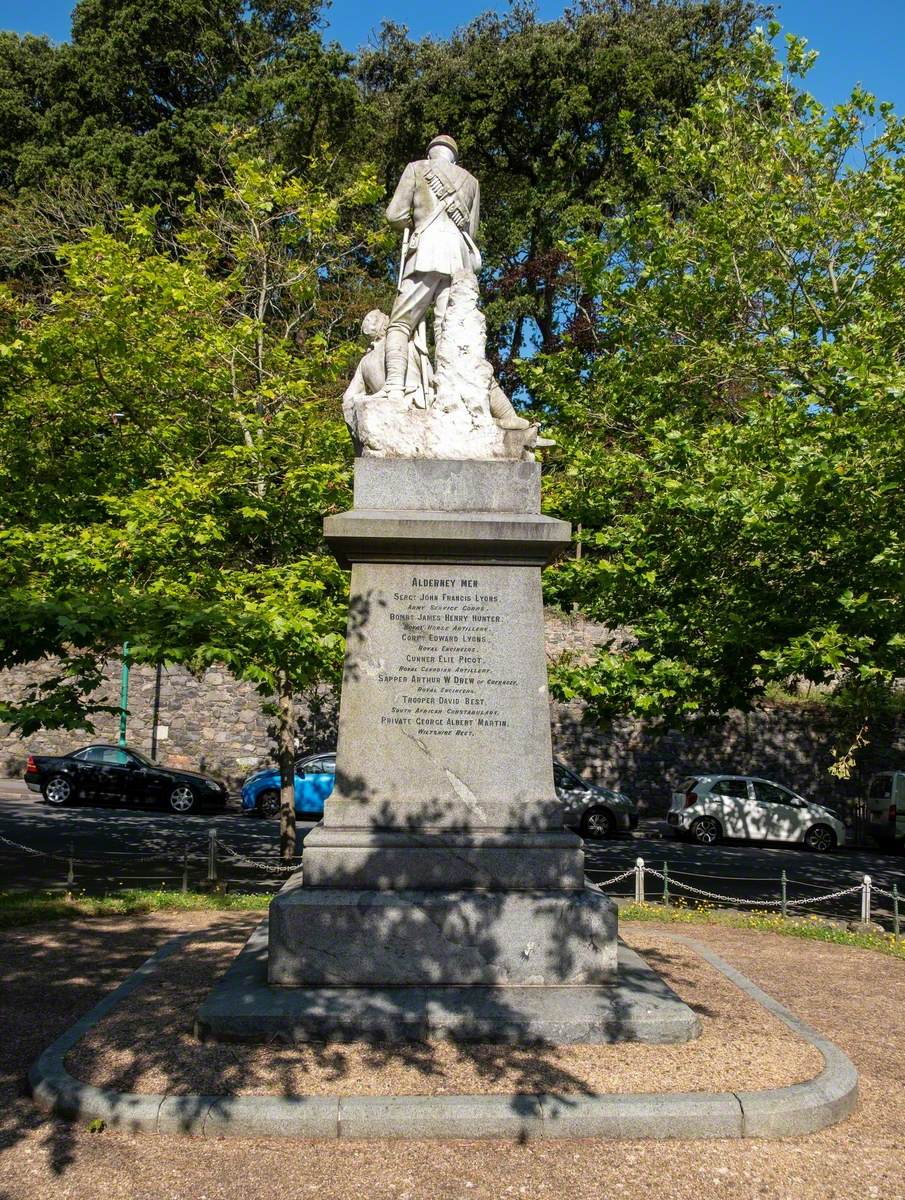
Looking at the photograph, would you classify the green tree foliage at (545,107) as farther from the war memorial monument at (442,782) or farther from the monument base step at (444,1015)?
the monument base step at (444,1015)

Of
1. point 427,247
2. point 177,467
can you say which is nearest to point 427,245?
point 427,247

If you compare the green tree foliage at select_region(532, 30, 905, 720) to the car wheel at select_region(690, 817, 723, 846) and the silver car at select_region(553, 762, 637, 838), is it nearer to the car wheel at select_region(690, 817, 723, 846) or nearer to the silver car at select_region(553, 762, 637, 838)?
the silver car at select_region(553, 762, 637, 838)

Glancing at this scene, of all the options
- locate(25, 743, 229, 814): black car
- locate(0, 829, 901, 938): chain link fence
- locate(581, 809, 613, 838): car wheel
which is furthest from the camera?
locate(25, 743, 229, 814): black car

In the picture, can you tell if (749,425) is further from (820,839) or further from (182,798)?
(182,798)

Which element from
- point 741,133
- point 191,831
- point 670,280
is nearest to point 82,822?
point 191,831

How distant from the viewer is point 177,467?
13.7 m

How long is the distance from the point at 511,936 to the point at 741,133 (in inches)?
635

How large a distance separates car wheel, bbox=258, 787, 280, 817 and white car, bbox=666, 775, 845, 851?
30.5 ft

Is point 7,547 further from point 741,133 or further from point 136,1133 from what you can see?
point 741,133

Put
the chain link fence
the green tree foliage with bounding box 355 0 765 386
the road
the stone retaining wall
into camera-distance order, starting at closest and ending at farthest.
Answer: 1. the chain link fence
2. the road
3. the stone retaining wall
4. the green tree foliage with bounding box 355 0 765 386

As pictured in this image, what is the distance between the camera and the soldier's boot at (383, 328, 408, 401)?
757cm

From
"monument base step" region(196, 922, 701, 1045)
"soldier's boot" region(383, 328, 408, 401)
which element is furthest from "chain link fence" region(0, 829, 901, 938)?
"soldier's boot" region(383, 328, 408, 401)

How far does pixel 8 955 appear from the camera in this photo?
27.1ft

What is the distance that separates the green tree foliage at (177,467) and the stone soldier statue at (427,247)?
4059 mm
